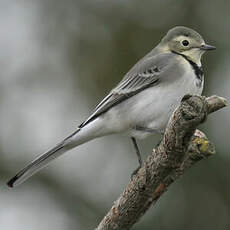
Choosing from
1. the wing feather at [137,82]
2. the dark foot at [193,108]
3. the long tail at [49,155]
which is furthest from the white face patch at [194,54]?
the dark foot at [193,108]

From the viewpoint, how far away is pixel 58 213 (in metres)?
9.82

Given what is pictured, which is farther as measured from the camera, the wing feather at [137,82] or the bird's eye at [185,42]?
the bird's eye at [185,42]

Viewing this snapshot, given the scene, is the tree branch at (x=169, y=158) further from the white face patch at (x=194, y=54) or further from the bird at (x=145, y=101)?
the white face patch at (x=194, y=54)

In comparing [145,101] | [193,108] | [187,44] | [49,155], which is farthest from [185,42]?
[193,108]

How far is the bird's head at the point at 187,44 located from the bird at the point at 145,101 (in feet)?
0.04

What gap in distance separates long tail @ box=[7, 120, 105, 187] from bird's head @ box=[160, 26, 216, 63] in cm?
145

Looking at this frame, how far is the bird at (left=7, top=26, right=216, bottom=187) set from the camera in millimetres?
7125

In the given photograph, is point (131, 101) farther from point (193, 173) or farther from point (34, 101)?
point (34, 101)

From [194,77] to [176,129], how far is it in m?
2.23

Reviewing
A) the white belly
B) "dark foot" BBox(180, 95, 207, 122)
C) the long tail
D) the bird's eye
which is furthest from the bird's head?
"dark foot" BBox(180, 95, 207, 122)

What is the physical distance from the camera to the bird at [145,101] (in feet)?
23.4

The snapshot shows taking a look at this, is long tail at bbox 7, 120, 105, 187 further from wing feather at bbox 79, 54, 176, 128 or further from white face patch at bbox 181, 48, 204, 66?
white face patch at bbox 181, 48, 204, 66

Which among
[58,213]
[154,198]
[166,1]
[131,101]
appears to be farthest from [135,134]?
[166,1]

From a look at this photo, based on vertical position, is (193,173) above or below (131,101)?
below
